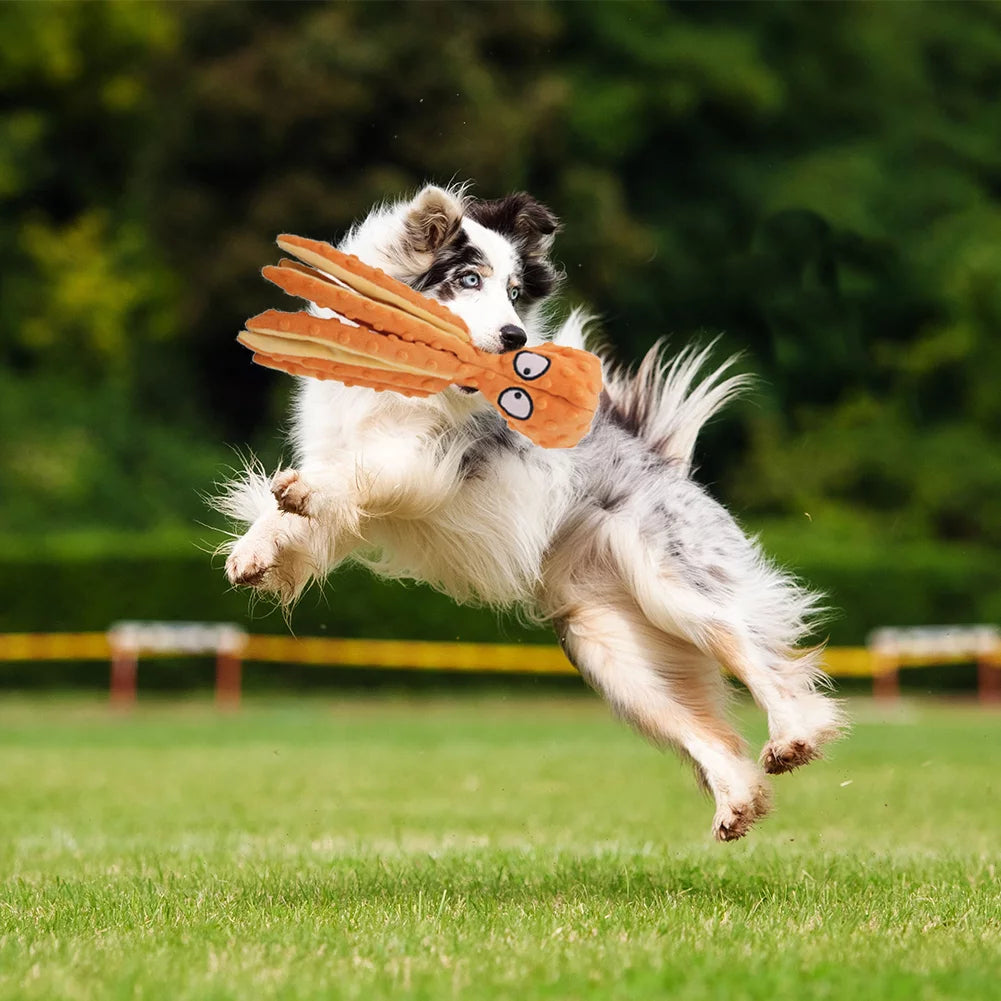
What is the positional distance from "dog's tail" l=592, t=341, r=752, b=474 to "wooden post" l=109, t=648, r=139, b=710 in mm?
15469

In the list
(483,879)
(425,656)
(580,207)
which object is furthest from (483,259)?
(580,207)

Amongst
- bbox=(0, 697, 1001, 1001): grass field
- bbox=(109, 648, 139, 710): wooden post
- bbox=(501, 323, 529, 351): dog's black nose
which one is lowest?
bbox=(109, 648, 139, 710): wooden post

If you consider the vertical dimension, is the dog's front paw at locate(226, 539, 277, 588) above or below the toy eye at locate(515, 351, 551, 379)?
below

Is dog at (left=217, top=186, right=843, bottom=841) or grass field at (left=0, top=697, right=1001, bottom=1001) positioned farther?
dog at (left=217, top=186, right=843, bottom=841)

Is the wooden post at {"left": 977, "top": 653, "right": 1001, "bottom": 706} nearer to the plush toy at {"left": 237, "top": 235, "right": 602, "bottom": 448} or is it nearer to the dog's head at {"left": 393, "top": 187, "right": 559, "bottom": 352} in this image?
the dog's head at {"left": 393, "top": 187, "right": 559, "bottom": 352}

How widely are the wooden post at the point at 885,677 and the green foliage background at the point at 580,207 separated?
3.45ft

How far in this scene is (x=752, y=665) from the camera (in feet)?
20.0

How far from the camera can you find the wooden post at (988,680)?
75.7 feet

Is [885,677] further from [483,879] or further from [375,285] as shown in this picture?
[375,285]

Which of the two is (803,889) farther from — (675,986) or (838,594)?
(838,594)

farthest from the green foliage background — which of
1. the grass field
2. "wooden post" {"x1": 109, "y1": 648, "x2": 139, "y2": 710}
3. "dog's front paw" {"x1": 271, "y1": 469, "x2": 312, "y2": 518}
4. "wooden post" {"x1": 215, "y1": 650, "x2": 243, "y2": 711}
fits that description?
"dog's front paw" {"x1": 271, "y1": 469, "x2": 312, "y2": 518}

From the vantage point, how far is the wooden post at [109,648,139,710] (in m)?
21.3

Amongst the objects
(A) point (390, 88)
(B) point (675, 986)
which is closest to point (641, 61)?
(A) point (390, 88)

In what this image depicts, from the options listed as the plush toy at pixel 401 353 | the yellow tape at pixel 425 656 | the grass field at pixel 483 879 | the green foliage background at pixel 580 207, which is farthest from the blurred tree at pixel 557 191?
the plush toy at pixel 401 353
